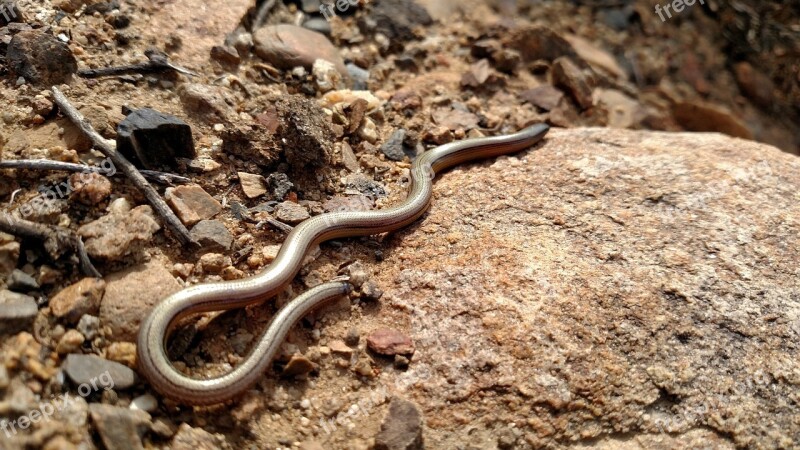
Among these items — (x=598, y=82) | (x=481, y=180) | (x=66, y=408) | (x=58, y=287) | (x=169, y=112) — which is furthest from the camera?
(x=598, y=82)

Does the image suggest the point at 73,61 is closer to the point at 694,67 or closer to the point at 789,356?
the point at 789,356

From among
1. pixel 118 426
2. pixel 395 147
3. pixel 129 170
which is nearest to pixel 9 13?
pixel 129 170

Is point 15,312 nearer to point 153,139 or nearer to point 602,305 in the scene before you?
point 153,139

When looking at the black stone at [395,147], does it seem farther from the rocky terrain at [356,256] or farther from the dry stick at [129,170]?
the dry stick at [129,170]

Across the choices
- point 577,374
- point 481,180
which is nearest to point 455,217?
point 481,180

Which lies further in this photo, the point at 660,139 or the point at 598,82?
the point at 598,82

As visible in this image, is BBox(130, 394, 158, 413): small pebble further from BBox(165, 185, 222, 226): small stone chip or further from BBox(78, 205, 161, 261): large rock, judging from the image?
BBox(165, 185, 222, 226): small stone chip

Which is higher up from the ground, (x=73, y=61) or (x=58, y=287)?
(x=73, y=61)

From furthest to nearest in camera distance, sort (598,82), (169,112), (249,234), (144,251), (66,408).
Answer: (598,82) < (169,112) < (249,234) < (144,251) < (66,408)

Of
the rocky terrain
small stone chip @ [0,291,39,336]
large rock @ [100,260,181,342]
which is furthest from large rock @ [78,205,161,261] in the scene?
small stone chip @ [0,291,39,336]
